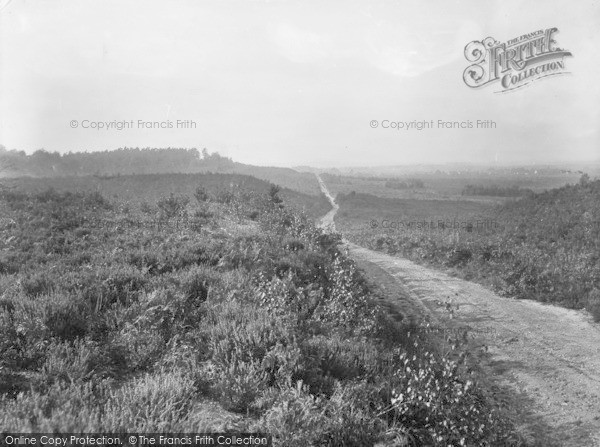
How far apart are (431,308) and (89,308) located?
8730 mm

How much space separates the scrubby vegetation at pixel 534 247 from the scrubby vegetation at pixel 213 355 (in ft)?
20.6

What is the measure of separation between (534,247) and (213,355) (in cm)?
1599

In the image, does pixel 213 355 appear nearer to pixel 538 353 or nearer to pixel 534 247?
pixel 538 353

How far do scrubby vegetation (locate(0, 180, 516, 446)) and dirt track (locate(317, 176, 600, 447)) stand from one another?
839 mm

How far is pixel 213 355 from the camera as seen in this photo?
213 inches

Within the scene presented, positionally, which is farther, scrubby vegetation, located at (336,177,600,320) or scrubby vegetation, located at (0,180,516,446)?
scrubby vegetation, located at (336,177,600,320)

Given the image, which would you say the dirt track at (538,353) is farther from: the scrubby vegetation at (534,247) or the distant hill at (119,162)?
the distant hill at (119,162)

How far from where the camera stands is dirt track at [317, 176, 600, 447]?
5.89m

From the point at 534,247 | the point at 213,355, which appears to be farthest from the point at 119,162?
the point at 213,355

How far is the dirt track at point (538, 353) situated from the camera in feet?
19.3

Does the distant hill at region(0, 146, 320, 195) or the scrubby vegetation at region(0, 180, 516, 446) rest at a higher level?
the distant hill at region(0, 146, 320, 195)

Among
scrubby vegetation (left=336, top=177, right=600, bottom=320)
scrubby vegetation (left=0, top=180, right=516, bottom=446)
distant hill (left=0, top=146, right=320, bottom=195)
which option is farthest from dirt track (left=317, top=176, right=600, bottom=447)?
distant hill (left=0, top=146, right=320, bottom=195)

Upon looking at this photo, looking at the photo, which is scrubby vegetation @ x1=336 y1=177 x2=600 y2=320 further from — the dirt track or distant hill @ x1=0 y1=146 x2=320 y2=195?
distant hill @ x1=0 y1=146 x2=320 y2=195

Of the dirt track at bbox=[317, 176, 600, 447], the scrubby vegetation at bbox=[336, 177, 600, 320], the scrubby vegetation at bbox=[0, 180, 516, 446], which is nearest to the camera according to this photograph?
the scrubby vegetation at bbox=[0, 180, 516, 446]
